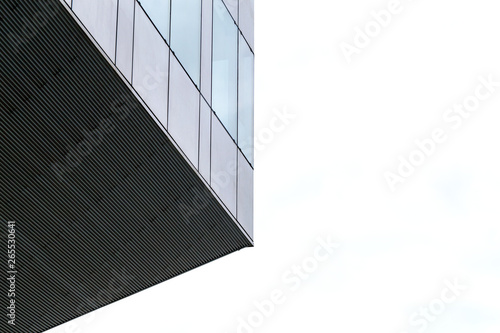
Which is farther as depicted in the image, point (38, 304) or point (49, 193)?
point (38, 304)

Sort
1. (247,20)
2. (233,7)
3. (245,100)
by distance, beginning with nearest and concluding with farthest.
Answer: (233,7) < (245,100) < (247,20)

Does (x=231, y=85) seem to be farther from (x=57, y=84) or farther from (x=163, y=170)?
(x=57, y=84)

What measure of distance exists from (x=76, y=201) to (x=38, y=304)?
4.09 m

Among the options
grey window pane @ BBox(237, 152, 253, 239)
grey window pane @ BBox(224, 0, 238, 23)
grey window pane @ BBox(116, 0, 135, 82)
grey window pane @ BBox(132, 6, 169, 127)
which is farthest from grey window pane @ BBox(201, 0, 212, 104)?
grey window pane @ BBox(116, 0, 135, 82)

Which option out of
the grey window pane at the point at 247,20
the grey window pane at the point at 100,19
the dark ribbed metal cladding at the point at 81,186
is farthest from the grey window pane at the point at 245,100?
the grey window pane at the point at 100,19

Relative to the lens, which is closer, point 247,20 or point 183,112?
point 183,112

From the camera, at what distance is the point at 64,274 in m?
19.8

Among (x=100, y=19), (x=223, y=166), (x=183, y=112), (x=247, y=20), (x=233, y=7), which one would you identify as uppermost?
(x=247, y=20)

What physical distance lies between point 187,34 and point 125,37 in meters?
3.43

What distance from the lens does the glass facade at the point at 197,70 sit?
15367 mm

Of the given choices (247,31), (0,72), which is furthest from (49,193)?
(247,31)

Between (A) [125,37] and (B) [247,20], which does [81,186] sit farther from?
(B) [247,20]

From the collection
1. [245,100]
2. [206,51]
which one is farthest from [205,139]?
[245,100]

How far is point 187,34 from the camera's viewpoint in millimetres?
18734
